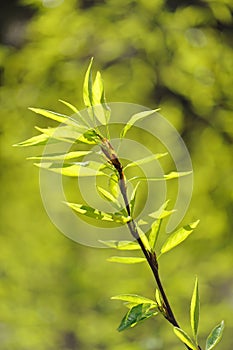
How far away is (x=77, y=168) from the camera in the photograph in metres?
0.31

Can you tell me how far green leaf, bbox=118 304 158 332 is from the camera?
0.32 m

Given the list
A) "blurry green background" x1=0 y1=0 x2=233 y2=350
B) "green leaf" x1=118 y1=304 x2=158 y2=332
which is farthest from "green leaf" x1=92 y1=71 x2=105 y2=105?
"blurry green background" x1=0 y1=0 x2=233 y2=350

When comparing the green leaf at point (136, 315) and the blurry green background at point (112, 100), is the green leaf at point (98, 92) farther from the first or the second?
the blurry green background at point (112, 100)

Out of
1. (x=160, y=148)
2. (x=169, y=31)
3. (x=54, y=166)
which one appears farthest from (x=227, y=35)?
(x=54, y=166)

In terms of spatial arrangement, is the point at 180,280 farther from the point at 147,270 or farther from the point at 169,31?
the point at 169,31

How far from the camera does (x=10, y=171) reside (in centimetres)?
158

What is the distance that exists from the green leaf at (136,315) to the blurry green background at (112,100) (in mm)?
1206

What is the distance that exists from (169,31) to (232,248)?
2.01 ft

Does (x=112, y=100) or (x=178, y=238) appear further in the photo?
(x=112, y=100)

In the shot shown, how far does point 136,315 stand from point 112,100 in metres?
1.24

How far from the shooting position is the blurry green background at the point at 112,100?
1.55 m

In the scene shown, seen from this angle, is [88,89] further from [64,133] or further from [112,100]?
[112,100]

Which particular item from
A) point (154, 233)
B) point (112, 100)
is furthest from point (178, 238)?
point (112, 100)

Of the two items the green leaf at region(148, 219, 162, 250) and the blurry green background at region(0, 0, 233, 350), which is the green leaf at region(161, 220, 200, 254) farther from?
the blurry green background at region(0, 0, 233, 350)
